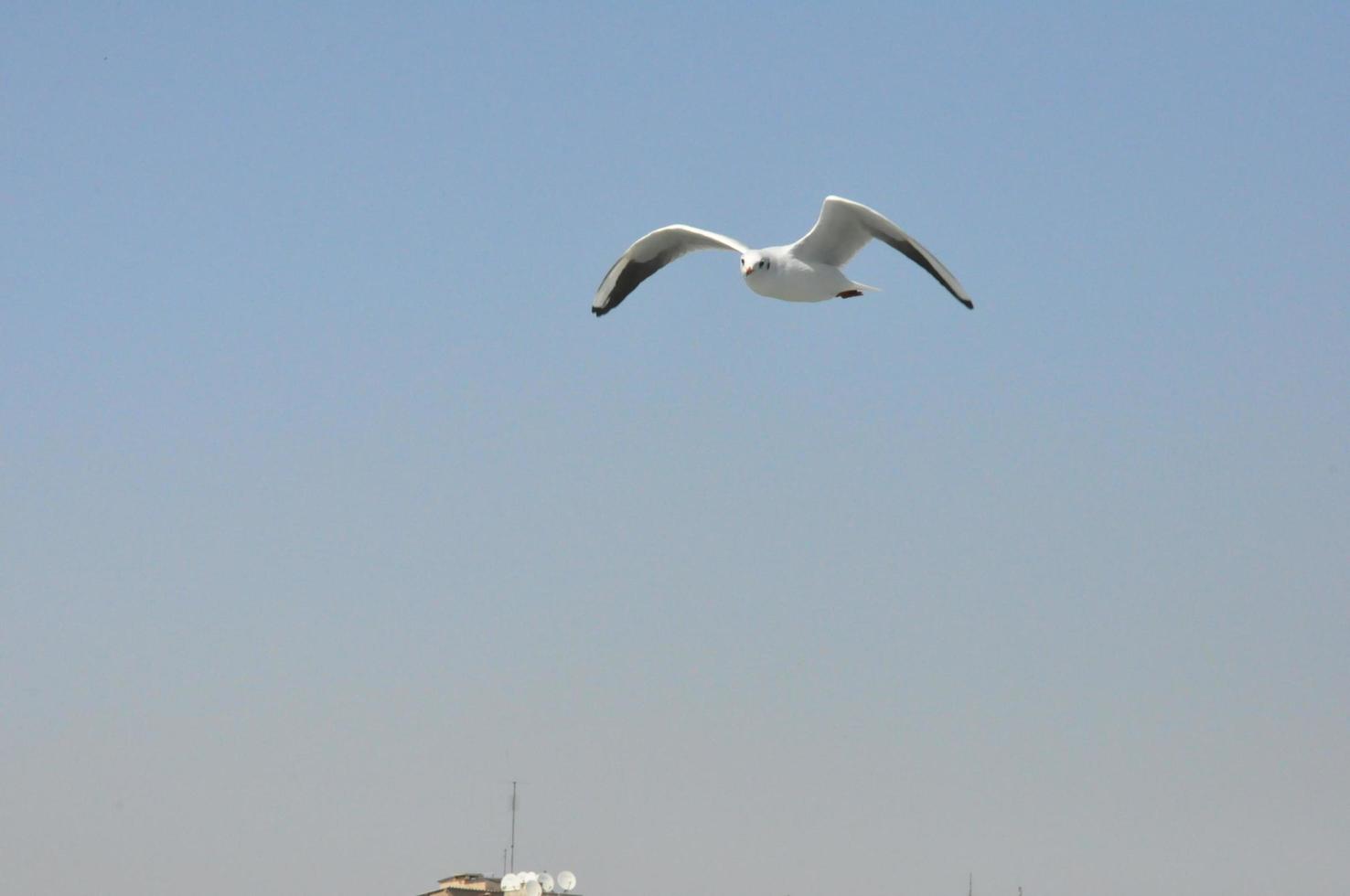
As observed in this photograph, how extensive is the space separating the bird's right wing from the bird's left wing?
301cm

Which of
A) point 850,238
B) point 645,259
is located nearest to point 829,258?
point 850,238

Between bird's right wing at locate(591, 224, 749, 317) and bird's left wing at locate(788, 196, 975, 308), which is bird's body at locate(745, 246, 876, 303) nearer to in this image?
bird's left wing at locate(788, 196, 975, 308)

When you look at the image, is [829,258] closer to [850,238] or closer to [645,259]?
[850,238]

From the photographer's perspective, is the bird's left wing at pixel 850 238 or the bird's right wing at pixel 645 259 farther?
the bird's right wing at pixel 645 259

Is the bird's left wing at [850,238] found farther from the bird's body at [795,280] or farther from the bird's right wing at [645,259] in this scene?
the bird's right wing at [645,259]

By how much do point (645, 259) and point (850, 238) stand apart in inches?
210

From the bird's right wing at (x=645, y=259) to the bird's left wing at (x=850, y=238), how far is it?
3009 millimetres

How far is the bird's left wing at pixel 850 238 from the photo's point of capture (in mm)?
41625

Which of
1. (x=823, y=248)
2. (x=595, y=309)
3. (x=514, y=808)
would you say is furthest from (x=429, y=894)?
(x=823, y=248)

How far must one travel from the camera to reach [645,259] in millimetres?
46250

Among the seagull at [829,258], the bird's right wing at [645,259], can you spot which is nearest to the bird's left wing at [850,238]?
the seagull at [829,258]

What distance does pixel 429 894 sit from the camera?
75312 mm

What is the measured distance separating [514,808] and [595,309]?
35.3 meters

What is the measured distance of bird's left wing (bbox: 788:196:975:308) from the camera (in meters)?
41.6
